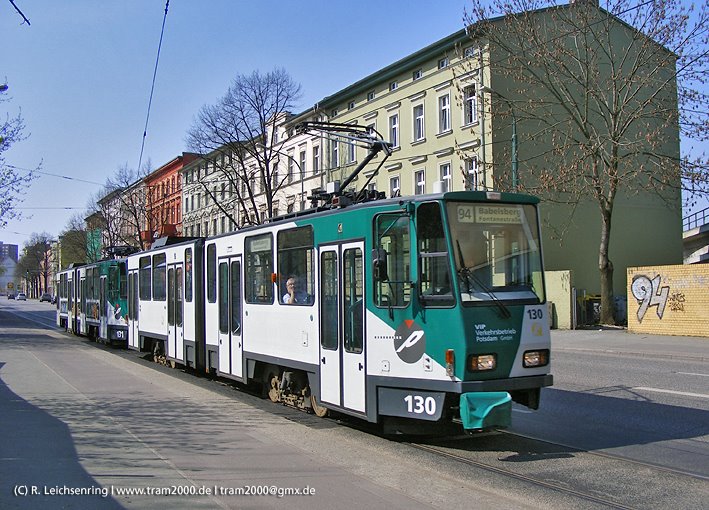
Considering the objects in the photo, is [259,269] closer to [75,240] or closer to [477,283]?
[477,283]

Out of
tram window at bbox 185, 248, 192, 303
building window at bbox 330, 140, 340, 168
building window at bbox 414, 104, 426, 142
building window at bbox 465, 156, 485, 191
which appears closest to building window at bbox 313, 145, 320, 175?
building window at bbox 330, 140, 340, 168

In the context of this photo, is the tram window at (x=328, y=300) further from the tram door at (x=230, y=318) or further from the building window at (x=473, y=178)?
the building window at (x=473, y=178)

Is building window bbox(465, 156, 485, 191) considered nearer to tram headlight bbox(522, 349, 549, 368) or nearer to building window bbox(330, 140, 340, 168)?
building window bbox(330, 140, 340, 168)

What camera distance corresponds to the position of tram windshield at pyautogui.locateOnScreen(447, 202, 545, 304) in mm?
7539

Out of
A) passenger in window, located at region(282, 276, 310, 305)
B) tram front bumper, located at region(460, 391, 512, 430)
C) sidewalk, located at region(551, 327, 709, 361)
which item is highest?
passenger in window, located at region(282, 276, 310, 305)

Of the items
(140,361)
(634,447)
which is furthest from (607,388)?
(140,361)

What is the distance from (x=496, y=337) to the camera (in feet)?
24.5

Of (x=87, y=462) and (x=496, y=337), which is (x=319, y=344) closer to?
(x=496, y=337)

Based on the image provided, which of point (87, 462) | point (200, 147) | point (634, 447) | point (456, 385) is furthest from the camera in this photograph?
point (200, 147)

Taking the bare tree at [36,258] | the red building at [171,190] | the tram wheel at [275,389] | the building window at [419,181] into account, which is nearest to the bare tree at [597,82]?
the building window at [419,181]

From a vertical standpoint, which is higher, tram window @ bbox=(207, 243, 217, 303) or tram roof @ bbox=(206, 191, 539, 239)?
tram roof @ bbox=(206, 191, 539, 239)

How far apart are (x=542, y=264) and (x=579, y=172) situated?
18491mm

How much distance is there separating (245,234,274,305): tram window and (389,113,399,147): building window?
92.0 feet

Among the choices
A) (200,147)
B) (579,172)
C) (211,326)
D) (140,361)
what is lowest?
(140,361)
